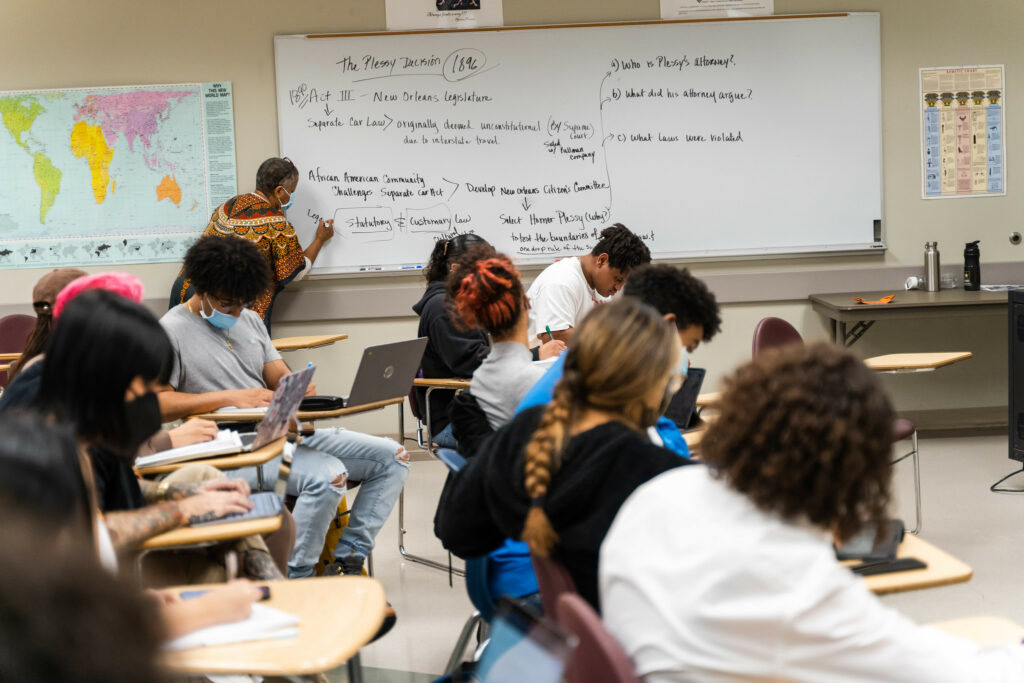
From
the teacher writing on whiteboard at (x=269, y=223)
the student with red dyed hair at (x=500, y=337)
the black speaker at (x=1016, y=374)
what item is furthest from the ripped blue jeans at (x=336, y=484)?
the black speaker at (x=1016, y=374)

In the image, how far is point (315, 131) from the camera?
5.45m

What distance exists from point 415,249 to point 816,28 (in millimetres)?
2533

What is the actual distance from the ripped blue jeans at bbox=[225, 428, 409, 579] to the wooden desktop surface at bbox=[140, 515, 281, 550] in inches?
37.3

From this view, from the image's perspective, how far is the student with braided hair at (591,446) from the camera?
1.59 m

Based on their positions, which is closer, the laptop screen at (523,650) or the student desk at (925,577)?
the laptop screen at (523,650)

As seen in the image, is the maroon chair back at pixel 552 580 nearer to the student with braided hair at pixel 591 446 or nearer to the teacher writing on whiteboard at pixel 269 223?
the student with braided hair at pixel 591 446

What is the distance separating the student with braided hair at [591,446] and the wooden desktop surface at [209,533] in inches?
20.7

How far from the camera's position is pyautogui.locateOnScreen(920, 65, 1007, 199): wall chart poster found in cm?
560

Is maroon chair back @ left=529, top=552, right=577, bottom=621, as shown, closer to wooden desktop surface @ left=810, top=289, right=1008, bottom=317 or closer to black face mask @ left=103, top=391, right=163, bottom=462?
black face mask @ left=103, top=391, right=163, bottom=462

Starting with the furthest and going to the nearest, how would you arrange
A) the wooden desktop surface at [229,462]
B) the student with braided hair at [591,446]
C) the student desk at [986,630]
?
the wooden desktop surface at [229,462], the student with braided hair at [591,446], the student desk at [986,630]

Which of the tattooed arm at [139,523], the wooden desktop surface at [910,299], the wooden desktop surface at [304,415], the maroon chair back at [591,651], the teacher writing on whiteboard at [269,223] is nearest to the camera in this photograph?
the maroon chair back at [591,651]

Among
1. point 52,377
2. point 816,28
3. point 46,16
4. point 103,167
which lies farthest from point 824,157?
point 52,377

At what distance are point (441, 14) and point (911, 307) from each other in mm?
2929

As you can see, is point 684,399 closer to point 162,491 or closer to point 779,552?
point 162,491
